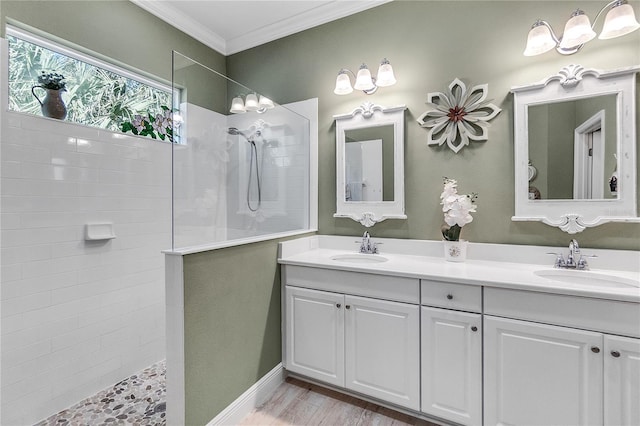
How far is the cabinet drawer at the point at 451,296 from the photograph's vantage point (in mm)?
1497

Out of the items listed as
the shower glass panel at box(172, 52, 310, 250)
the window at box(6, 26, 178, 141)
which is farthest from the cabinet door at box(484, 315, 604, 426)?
the window at box(6, 26, 178, 141)

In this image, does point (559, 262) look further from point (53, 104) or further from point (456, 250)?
point (53, 104)

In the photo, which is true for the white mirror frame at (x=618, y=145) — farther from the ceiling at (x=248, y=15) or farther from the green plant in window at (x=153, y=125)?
the green plant in window at (x=153, y=125)

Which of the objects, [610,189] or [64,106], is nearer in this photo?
[610,189]

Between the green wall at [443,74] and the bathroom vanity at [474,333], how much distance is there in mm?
180

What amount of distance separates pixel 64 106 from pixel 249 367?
1.93m

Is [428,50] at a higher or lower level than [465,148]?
higher

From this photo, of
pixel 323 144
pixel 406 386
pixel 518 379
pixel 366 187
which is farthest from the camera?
pixel 323 144

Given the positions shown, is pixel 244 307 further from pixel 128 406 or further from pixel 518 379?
pixel 518 379

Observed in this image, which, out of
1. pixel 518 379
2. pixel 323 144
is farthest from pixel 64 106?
pixel 518 379

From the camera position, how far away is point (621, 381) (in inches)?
48.7

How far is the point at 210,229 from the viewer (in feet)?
5.74

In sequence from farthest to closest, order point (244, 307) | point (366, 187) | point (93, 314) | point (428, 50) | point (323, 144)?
1. point (323, 144)
2. point (366, 187)
3. point (428, 50)
4. point (93, 314)
5. point (244, 307)

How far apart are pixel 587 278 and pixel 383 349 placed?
3.66 ft
